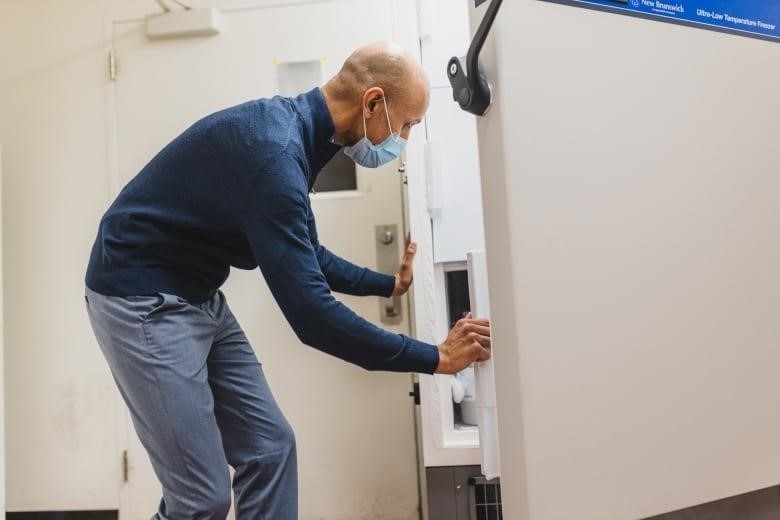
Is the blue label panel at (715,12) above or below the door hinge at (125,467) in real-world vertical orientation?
above

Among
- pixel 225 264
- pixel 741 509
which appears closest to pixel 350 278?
pixel 225 264

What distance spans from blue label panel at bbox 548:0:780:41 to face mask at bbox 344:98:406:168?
45cm

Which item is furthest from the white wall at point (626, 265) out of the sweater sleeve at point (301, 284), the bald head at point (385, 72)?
the bald head at point (385, 72)

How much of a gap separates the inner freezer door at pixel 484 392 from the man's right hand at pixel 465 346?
0.07ft

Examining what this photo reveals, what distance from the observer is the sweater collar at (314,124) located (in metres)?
1.02

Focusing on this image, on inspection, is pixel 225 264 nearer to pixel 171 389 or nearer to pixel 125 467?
pixel 171 389

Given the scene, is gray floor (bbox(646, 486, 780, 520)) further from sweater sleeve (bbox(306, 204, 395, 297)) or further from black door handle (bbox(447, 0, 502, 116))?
sweater sleeve (bbox(306, 204, 395, 297))

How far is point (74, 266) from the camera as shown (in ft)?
6.33

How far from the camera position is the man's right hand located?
91cm

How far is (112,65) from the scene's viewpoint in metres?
1.90

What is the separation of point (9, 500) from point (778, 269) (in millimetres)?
2276

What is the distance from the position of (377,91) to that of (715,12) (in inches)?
21.1

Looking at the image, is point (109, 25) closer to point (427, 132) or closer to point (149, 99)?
point (149, 99)

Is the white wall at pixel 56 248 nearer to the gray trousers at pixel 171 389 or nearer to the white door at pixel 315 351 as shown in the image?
the white door at pixel 315 351
